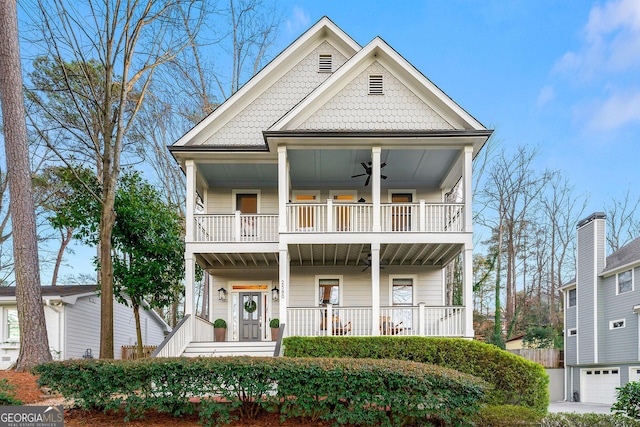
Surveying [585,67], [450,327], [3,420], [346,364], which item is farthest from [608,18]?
[3,420]

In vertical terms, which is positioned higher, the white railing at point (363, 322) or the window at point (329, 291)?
the window at point (329, 291)

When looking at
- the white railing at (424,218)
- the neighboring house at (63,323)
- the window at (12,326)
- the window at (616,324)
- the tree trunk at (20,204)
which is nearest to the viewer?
the tree trunk at (20,204)

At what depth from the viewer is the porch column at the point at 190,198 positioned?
46.3ft

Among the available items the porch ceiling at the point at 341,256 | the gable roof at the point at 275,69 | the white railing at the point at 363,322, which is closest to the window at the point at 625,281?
the porch ceiling at the point at 341,256

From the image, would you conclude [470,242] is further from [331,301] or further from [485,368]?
[331,301]

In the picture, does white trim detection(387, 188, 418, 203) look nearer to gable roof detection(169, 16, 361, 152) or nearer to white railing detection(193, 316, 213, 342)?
gable roof detection(169, 16, 361, 152)

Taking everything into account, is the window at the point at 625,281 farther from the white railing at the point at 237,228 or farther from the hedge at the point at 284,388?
the hedge at the point at 284,388

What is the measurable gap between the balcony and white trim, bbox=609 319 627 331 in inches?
496

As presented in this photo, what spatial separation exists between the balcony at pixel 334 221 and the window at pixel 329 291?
7.84 ft

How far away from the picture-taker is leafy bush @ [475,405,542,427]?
9133 mm

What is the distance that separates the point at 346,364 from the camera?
340 inches

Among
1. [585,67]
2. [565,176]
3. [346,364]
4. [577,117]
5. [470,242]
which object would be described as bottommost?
[346,364]

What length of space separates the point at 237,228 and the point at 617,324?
1851cm

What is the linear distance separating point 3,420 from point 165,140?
2049 cm
